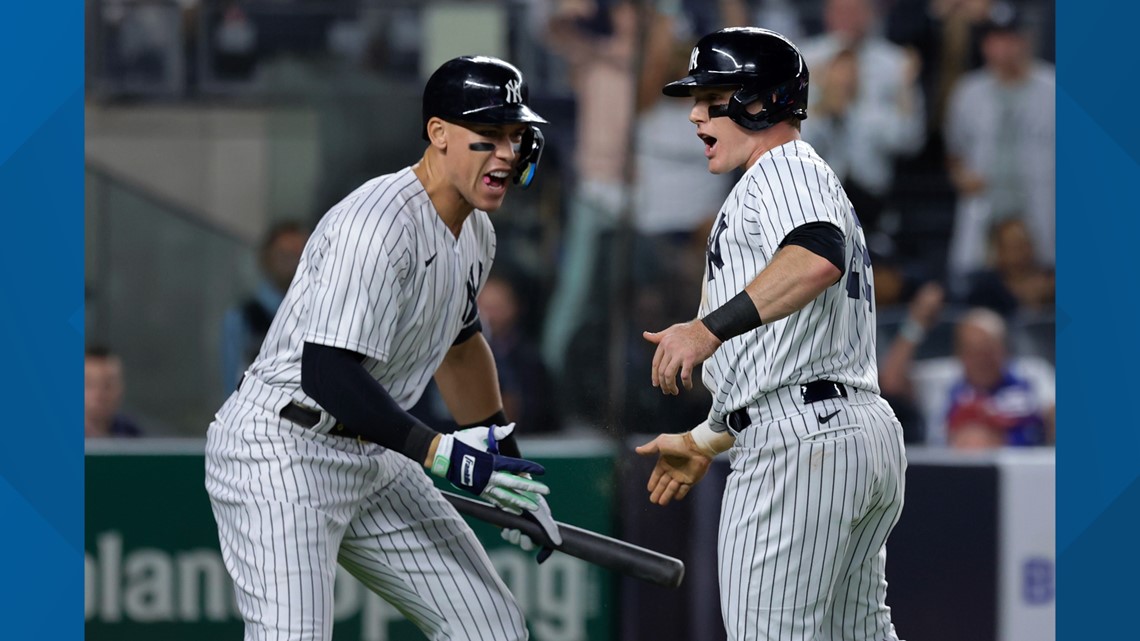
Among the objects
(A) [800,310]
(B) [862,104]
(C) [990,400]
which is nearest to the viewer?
(A) [800,310]

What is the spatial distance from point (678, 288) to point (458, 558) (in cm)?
210

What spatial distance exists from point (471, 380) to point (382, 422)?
803mm

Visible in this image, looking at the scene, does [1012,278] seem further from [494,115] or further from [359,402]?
[359,402]

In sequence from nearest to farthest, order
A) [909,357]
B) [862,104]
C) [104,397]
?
[104,397] → [909,357] → [862,104]

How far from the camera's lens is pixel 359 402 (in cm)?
344

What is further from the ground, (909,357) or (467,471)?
(467,471)

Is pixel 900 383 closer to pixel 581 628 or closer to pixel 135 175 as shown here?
pixel 581 628

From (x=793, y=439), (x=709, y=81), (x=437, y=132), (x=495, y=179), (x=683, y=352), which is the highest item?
(x=709, y=81)

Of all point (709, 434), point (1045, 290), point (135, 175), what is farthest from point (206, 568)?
point (1045, 290)

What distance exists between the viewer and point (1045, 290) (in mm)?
6680

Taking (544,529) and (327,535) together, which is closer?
(327,535)

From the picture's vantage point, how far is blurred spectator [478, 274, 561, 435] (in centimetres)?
569

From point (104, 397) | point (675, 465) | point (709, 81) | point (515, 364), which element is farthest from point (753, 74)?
point (104, 397)

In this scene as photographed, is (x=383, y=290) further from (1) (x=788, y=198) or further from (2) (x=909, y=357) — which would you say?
(2) (x=909, y=357)
